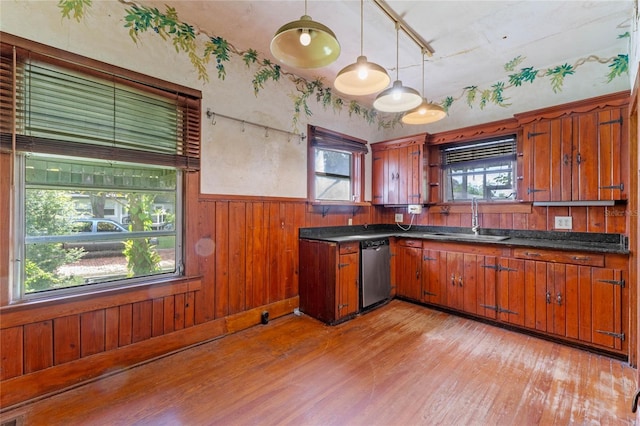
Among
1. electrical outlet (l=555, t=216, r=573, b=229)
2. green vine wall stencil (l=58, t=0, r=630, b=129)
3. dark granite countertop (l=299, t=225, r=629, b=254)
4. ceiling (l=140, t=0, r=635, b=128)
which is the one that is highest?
ceiling (l=140, t=0, r=635, b=128)

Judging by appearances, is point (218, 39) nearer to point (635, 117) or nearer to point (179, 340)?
point (179, 340)

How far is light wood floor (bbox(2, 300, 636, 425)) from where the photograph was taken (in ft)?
5.65

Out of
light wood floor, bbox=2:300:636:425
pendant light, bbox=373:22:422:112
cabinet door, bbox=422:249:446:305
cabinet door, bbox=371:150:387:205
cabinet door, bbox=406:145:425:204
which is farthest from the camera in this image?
cabinet door, bbox=371:150:387:205

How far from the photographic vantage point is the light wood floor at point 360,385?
1.72 meters

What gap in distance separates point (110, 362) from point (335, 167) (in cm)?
322

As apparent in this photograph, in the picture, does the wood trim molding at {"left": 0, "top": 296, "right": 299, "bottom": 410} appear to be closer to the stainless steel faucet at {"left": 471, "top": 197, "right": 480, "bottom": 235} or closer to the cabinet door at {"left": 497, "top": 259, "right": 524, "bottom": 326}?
the cabinet door at {"left": 497, "top": 259, "right": 524, "bottom": 326}

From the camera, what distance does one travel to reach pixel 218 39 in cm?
276

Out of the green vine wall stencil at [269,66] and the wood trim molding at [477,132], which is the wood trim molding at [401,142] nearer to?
the wood trim molding at [477,132]

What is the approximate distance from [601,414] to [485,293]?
141 centimetres

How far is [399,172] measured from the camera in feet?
13.8

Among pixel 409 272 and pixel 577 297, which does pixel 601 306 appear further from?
pixel 409 272

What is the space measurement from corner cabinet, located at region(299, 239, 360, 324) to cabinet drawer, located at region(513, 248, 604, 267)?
170cm

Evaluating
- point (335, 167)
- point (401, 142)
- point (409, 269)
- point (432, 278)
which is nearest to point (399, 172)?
point (401, 142)

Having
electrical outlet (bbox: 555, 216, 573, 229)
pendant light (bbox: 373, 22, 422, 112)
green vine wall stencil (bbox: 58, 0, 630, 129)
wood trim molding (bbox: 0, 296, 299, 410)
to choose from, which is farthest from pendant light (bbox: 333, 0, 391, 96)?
electrical outlet (bbox: 555, 216, 573, 229)
